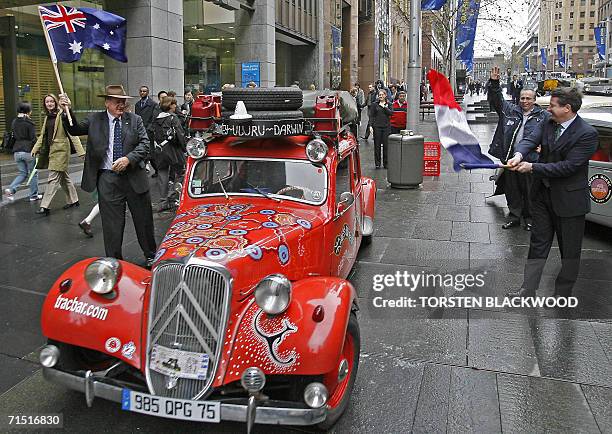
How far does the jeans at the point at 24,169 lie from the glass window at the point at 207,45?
459 inches

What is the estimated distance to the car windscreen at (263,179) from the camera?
5.19 meters

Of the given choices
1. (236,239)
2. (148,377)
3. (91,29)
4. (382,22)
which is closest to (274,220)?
(236,239)

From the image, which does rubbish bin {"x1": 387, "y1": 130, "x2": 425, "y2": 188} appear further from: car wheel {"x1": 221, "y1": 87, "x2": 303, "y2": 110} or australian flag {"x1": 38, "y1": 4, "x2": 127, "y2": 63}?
car wheel {"x1": 221, "y1": 87, "x2": 303, "y2": 110}

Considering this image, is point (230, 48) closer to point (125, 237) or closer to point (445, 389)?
point (125, 237)

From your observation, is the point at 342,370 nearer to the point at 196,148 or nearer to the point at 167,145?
the point at 196,148

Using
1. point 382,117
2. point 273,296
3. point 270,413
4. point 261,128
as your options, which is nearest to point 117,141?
point 261,128

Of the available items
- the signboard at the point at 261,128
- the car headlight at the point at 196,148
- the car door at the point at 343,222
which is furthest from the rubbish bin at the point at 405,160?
the car headlight at the point at 196,148

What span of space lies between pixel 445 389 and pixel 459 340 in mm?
976

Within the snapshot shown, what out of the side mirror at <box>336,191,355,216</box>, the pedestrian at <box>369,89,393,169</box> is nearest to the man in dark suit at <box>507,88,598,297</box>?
the side mirror at <box>336,191,355,216</box>

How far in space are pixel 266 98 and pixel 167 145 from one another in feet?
17.2

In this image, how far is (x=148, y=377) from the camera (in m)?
3.60

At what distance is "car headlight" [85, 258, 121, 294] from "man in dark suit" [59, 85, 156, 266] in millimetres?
2545

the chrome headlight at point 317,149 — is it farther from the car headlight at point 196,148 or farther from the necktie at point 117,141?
the necktie at point 117,141

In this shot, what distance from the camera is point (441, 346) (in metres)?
5.14
